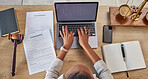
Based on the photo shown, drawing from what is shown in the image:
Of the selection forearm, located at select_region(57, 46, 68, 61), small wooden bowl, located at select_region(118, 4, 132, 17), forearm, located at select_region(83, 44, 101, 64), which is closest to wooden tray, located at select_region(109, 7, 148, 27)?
small wooden bowl, located at select_region(118, 4, 132, 17)

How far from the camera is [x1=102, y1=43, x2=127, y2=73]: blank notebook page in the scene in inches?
32.4

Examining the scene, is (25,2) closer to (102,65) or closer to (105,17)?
(105,17)

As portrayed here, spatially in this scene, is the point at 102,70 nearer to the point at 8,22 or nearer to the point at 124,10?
the point at 124,10

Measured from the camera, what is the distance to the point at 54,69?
783 millimetres

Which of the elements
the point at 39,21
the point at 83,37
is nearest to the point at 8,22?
the point at 39,21

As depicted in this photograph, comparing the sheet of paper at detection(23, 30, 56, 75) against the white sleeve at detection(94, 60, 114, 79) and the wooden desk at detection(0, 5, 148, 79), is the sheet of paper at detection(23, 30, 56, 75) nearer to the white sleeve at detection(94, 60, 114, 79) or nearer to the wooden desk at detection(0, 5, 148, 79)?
the wooden desk at detection(0, 5, 148, 79)

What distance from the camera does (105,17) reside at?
3.22 ft

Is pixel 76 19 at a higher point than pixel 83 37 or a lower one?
higher

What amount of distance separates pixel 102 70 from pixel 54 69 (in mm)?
330

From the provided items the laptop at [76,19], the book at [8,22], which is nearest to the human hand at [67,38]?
the laptop at [76,19]

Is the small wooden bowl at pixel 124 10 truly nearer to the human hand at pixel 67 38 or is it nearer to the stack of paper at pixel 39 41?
the human hand at pixel 67 38

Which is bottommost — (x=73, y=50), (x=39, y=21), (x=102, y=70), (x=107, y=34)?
(x=102, y=70)

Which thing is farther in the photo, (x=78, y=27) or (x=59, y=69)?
(x=78, y=27)

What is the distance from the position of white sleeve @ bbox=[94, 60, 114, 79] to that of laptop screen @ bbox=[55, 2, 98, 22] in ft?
1.16
